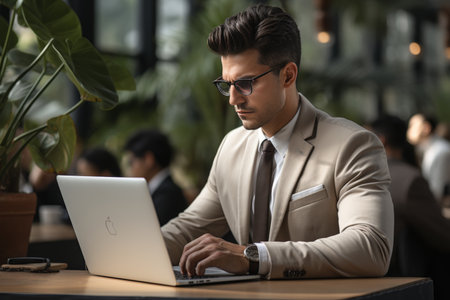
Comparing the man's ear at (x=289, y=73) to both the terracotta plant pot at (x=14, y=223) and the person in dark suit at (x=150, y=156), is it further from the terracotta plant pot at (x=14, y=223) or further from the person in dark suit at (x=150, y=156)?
the person in dark suit at (x=150, y=156)

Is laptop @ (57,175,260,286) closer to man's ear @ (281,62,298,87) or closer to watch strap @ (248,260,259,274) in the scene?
watch strap @ (248,260,259,274)

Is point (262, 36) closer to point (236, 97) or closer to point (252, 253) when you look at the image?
point (236, 97)

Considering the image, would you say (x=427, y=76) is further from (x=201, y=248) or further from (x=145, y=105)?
(x=201, y=248)

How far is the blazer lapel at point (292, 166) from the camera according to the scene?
2.18 metres

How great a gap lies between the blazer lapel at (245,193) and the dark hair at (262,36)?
1.09 ft

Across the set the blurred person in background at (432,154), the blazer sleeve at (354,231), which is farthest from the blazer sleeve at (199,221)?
the blurred person in background at (432,154)

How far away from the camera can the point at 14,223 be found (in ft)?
7.79

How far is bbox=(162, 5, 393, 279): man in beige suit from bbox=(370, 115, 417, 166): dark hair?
2.06 m

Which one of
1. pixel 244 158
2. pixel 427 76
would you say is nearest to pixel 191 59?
pixel 244 158

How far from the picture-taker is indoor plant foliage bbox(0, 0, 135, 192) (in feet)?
7.59

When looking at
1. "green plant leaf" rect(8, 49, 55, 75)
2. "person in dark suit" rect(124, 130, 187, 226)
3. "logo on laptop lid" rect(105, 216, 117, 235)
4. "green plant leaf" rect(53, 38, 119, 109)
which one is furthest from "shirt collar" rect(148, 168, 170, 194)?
"logo on laptop lid" rect(105, 216, 117, 235)

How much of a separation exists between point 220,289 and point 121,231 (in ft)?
1.06

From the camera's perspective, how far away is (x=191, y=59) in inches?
265

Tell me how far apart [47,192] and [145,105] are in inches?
86.5
